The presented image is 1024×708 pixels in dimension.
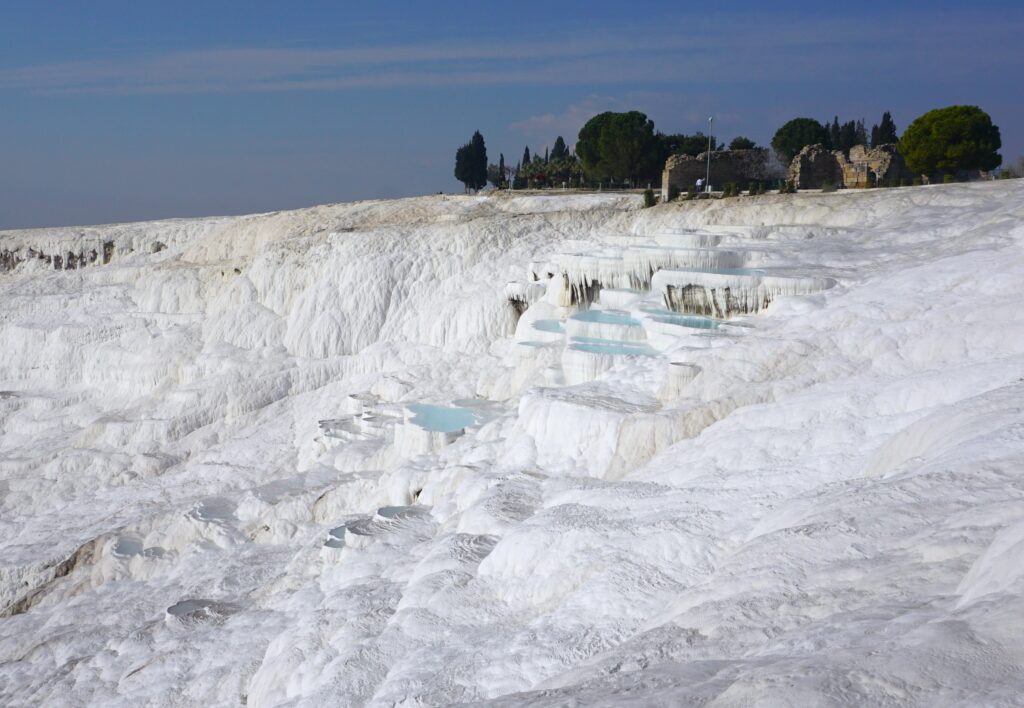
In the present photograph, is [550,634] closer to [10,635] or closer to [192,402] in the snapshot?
[10,635]

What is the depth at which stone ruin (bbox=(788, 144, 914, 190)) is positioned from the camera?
3112 cm

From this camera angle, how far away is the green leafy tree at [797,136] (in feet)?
140

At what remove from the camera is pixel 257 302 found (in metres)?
28.9

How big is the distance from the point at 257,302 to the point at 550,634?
2299cm

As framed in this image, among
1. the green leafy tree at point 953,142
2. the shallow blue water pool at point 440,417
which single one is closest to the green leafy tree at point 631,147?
the green leafy tree at point 953,142

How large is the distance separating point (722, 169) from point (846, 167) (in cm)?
→ 400

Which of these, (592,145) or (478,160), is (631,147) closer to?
(592,145)

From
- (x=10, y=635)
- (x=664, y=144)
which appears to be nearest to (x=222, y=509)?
(x=10, y=635)

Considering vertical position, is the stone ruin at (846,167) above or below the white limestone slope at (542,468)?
above

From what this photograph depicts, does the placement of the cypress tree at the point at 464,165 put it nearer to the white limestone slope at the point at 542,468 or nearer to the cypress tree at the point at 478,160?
the cypress tree at the point at 478,160

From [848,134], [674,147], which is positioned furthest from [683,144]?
[848,134]

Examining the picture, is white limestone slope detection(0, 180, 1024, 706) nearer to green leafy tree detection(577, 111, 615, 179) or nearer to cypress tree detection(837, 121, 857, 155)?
green leafy tree detection(577, 111, 615, 179)

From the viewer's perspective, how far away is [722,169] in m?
33.4

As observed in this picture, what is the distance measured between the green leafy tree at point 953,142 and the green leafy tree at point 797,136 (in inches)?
417
